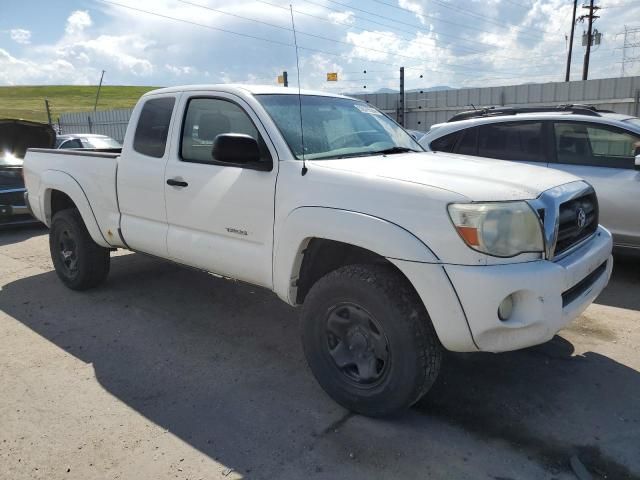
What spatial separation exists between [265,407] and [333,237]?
1136 mm

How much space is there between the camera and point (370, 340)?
302 centimetres

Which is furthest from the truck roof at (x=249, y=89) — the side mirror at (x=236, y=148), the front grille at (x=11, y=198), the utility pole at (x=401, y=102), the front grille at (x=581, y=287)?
the utility pole at (x=401, y=102)

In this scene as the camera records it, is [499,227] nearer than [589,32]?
Yes

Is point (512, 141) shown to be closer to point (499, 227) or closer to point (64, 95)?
point (499, 227)

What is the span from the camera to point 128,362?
12.8 feet

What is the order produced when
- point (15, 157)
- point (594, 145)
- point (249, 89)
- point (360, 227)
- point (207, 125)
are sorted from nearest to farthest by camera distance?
point (360, 227) < point (249, 89) < point (207, 125) < point (594, 145) < point (15, 157)

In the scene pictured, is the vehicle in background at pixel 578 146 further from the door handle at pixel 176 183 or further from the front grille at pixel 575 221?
the door handle at pixel 176 183

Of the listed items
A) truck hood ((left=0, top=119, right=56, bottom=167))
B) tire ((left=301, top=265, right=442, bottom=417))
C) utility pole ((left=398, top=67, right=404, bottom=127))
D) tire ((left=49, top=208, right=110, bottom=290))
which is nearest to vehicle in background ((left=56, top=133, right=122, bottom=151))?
truck hood ((left=0, top=119, right=56, bottom=167))

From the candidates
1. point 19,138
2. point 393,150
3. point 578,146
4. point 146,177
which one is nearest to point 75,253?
point 146,177

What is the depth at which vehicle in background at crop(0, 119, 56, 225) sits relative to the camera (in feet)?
28.6

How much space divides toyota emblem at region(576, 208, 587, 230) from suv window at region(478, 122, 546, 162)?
2.79 m

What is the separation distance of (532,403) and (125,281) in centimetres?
434

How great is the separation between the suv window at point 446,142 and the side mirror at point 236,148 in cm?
363

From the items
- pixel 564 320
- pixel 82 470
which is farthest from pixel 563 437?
pixel 82 470
